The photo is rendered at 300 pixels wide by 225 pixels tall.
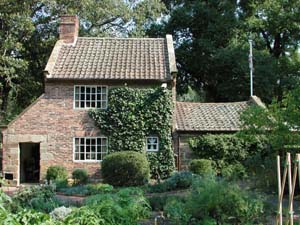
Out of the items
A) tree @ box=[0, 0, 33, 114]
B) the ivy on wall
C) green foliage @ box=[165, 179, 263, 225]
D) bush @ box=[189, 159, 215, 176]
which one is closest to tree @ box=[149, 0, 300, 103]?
the ivy on wall

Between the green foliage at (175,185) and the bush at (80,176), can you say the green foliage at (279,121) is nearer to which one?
the green foliage at (175,185)

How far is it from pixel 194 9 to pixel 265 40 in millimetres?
6905

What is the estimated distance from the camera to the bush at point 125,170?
64.7ft

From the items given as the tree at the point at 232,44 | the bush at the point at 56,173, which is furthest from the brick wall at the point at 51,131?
the tree at the point at 232,44

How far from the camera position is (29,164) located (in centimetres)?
2500

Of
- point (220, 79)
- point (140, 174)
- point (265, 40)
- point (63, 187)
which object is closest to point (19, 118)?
point (63, 187)

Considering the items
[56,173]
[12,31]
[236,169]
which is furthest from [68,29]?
[236,169]

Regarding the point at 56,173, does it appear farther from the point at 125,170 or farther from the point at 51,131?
the point at 125,170

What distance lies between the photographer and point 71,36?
25.9 m

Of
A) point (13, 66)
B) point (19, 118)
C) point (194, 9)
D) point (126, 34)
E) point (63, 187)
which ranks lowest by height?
point (63, 187)

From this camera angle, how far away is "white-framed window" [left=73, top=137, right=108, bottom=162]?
2269 centimetres

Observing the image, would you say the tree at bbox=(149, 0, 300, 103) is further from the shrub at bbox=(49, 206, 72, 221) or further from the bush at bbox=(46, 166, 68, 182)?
the shrub at bbox=(49, 206, 72, 221)

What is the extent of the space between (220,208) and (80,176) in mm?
13124

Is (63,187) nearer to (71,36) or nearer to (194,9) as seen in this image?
(71,36)
